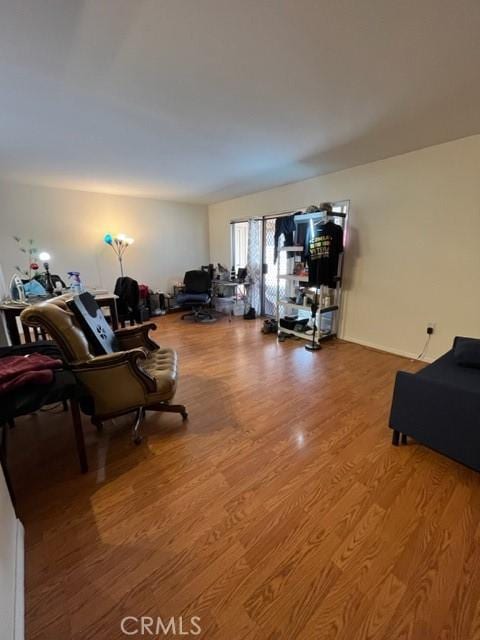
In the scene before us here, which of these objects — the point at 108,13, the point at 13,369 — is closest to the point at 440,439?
the point at 13,369

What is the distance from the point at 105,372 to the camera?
182 cm

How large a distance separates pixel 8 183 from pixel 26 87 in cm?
321

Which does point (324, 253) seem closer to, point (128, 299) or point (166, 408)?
point (166, 408)

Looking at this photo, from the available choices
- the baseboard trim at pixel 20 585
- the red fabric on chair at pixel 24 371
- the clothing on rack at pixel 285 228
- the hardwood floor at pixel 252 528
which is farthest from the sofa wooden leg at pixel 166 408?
the clothing on rack at pixel 285 228

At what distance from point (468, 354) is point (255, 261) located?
13.3ft

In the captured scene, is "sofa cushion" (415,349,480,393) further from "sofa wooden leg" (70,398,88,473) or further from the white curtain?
the white curtain

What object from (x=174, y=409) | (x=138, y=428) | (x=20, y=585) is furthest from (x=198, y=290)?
(x=20, y=585)

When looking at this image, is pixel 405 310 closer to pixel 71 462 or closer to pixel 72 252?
pixel 71 462

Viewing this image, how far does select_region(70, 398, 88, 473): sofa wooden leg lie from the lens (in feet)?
5.25

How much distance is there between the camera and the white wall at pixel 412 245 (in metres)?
2.81

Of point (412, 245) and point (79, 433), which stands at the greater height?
point (412, 245)

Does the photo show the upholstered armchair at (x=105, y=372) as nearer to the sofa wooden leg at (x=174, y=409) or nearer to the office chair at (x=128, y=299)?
the sofa wooden leg at (x=174, y=409)

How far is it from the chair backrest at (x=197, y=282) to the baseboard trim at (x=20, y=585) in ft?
14.9

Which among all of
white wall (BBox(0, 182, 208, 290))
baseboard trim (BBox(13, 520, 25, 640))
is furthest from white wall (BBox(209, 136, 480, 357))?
baseboard trim (BBox(13, 520, 25, 640))
